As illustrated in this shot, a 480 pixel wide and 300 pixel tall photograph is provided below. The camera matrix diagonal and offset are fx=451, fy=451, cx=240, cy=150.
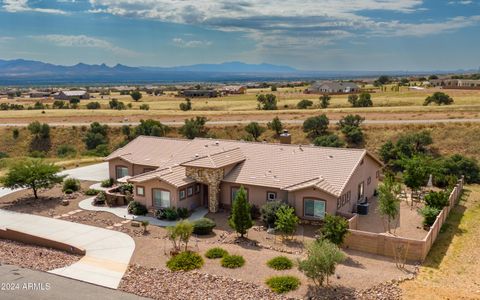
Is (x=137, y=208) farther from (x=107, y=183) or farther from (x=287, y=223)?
(x=287, y=223)

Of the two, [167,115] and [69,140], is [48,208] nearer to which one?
[69,140]

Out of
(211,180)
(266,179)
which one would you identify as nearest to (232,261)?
(266,179)

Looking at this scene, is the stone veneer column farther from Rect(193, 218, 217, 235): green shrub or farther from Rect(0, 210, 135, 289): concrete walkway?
Rect(0, 210, 135, 289): concrete walkway

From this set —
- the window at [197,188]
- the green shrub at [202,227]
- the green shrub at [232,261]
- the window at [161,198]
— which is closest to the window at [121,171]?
the window at [161,198]

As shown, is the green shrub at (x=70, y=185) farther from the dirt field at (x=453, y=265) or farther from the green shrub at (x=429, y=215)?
the dirt field at (x=453, y=265)

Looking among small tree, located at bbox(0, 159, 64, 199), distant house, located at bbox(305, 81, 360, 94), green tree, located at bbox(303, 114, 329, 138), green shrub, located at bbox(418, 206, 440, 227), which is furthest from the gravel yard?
distant house, located at bbox(305, 81, 360, 94)

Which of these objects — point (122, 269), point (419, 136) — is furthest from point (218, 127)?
point (122, 269)

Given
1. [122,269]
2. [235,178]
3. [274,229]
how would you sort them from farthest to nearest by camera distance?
[235,178] → [274,229] → [122,269]

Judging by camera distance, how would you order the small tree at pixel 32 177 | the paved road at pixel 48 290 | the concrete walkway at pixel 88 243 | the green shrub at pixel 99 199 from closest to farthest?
the paved road at pixel 48 290
the concrete walkway at pixel 88 243
the green shrub at pixel 99 199
the small tree at pixel 32 177
